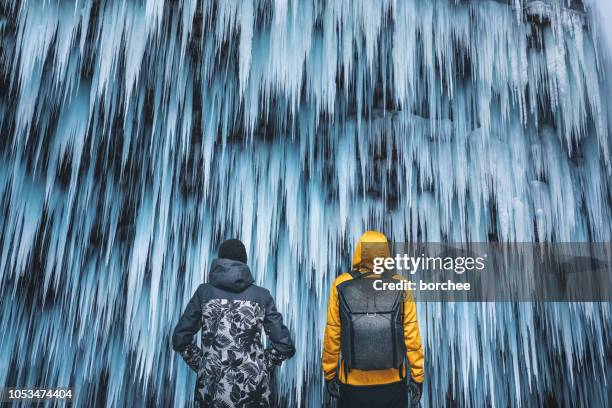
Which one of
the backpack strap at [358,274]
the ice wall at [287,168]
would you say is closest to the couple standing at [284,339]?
the backpack strap at [358,274]

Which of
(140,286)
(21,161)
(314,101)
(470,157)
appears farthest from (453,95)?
(21,161)

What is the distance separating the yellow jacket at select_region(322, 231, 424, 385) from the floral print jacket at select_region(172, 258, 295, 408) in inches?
7.6

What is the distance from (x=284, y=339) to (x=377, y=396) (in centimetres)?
47

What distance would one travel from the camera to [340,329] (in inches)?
78.0

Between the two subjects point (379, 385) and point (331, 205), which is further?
point (331, 205)

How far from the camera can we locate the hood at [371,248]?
1.93 m

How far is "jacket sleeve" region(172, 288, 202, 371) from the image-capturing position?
1882 millimetres

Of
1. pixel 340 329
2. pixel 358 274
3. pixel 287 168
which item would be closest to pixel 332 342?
pixel 340 329

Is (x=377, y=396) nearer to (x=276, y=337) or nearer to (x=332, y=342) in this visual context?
(x=332, y=342)

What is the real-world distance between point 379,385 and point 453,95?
2236 millimetres

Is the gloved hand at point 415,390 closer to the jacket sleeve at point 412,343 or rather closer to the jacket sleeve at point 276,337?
the jacket sleeve at point 412,343

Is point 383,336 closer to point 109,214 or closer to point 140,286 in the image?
point 140,286

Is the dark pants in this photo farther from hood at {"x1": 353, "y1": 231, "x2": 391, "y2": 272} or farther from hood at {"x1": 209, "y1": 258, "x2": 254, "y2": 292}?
hood at {"x1": 209, "y1": 258, "x2": 254, "y2": 292}

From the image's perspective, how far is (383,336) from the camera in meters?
1.91
